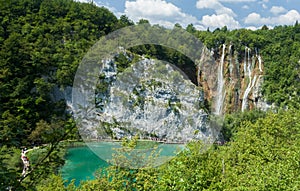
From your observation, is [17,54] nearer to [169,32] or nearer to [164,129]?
[164,129]

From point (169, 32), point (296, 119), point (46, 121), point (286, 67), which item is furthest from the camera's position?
point (286, 67)

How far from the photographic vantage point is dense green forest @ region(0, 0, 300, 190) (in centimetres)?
404

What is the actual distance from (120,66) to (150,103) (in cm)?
320

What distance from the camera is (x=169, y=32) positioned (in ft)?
30.6

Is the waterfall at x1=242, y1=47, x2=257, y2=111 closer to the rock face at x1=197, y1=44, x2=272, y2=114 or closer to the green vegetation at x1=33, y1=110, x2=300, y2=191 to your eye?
the rock face at x1=197, y1=44, x2=272, y2=114

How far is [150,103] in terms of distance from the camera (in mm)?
19188

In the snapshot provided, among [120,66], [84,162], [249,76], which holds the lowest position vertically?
[84,162]

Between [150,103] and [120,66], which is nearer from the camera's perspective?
[120,66]

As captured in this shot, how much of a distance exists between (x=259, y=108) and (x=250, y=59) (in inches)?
194

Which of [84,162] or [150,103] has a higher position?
[150,103]

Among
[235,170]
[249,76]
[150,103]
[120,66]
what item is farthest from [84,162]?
[249,76]

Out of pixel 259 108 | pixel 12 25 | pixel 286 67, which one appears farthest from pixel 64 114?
pixel 286 67

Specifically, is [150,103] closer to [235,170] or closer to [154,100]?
[154,100]

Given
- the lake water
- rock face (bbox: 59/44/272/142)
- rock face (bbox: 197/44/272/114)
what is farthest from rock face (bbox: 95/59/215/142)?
rock face (bbox: 197/44/272/114)
